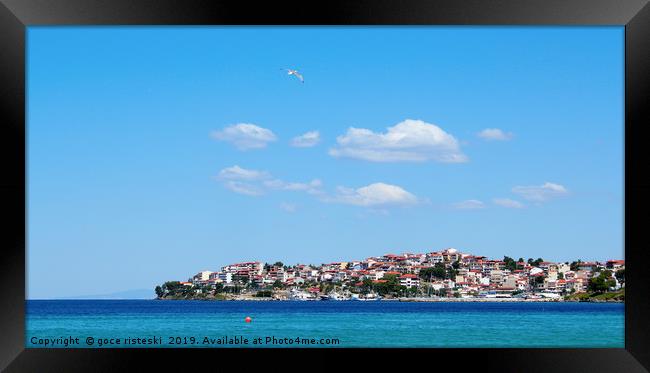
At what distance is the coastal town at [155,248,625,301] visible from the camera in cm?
3803

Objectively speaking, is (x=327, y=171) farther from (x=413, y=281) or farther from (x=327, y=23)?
(x=327, y=23)

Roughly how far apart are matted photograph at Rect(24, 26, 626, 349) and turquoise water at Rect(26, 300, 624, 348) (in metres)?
0.46

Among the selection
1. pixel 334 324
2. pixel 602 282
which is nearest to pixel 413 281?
pixel 602 282

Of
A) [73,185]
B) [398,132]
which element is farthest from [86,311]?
[398,132]

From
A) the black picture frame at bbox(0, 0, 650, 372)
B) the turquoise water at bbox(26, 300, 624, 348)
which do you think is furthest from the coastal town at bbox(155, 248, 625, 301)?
the black picture frame at bbox(0, 0, 650, 372)

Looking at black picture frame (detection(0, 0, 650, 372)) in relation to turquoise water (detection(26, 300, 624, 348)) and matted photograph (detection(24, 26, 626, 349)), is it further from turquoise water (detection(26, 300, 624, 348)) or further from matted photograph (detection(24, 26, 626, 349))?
matted photograph (detection(24, 26, 626, 349))

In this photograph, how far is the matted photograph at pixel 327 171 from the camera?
119 ft

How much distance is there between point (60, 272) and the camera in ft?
119

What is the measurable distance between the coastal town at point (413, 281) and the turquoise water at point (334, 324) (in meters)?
0.71

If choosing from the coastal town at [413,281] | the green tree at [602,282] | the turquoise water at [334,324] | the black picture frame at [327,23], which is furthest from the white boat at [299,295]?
the black picture frame at [327,23]

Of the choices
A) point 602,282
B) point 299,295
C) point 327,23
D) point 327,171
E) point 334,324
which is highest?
point 327,171

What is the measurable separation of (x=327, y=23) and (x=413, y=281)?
3559 centimetres

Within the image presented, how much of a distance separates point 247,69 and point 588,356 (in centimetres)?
3475

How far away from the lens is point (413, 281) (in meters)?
40.0
